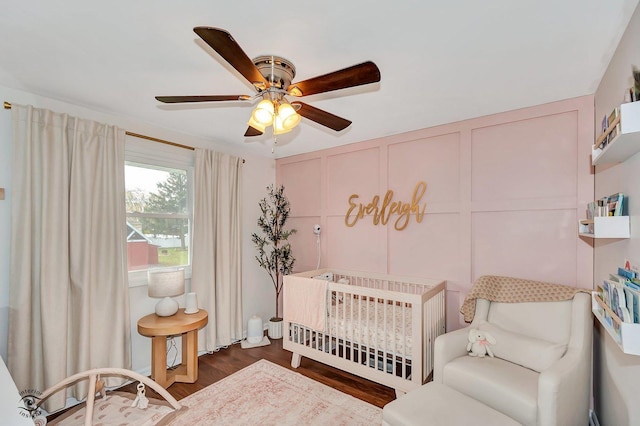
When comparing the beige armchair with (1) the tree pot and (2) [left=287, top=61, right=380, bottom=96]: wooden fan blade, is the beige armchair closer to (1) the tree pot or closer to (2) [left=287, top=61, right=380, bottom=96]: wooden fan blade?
(2) [left=287, top=61, right=380, bottom=96]: wooden fan blade

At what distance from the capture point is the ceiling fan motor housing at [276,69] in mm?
1635

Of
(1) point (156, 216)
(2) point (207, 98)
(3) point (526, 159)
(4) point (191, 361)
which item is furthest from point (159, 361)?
(3) point (526, 159)

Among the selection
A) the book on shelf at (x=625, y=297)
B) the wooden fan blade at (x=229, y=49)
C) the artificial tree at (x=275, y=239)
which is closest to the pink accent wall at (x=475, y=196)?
the artificial tree at (x=275, y=239)

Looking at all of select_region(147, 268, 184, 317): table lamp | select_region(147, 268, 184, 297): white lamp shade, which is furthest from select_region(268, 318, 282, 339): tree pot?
select_region(147, 268, 184, 297): white lamp shade

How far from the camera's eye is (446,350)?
2.16 metres

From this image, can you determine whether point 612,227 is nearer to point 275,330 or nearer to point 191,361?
point 191,361

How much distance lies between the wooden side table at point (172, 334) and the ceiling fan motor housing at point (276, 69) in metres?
2.14

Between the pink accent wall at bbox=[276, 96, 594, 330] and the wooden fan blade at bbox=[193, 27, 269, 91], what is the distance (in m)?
2.09

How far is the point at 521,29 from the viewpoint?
1492mm

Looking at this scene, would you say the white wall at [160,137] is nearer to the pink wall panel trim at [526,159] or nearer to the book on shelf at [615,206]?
the pink wall panel trim at [526,159]

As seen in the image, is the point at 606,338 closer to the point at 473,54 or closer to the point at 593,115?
the point at 593,115

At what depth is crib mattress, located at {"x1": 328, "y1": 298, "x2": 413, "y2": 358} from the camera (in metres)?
2.47

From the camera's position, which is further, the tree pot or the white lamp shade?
the tree pot

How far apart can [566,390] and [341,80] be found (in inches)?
82.7
